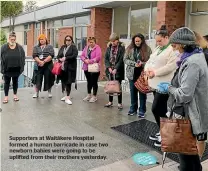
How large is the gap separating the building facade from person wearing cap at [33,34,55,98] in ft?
10.3

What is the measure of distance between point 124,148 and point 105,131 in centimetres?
86

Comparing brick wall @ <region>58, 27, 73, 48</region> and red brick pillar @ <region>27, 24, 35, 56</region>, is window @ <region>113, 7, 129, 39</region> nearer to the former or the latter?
brick wall @ <region>58, 27, 73, 48</region>

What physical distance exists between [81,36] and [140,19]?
4750 mm

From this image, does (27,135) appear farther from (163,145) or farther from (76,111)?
(163,145)

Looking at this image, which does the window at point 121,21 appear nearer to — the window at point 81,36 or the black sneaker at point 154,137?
the window at point 81,36

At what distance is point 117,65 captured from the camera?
647 centimetres

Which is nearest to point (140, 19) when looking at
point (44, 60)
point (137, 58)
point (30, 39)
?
point (44, 60)

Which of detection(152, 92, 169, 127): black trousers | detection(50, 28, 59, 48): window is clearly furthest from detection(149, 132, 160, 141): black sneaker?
detection(50, 28, 59, 48): window

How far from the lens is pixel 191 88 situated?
2750 mm

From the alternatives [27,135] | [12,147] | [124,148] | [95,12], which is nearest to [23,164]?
[12,147]

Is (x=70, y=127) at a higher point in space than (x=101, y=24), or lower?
lower

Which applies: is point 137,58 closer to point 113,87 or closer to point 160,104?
point 113,87

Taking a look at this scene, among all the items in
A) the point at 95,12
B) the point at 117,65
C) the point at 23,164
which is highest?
the point at 95,12

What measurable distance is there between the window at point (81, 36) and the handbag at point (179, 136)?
1173 cm
